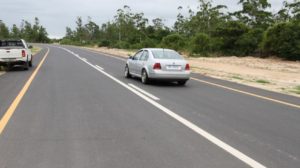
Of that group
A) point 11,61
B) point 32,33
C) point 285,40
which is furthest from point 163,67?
point 32,33

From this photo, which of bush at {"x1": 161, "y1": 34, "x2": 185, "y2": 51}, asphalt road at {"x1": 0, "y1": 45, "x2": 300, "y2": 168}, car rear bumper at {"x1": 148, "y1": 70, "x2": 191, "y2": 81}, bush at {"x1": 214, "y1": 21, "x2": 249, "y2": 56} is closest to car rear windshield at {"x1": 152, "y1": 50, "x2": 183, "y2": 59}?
car rear bumper at {"x1": 148, "y1": 70, "x2": 191, "y2": 81}

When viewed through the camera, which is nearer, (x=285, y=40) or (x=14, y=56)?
(x=14, y=56)

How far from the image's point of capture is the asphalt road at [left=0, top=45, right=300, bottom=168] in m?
5.95

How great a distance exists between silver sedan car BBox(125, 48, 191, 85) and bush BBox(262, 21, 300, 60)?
25167 mm

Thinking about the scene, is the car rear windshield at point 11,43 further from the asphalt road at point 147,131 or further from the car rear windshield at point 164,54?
the asphalt road at point 147,131

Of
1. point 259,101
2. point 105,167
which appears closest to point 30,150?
point 105,167

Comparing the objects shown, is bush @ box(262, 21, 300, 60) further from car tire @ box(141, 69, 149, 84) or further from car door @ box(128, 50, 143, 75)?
car tire @ box(141, 69, 149, 84)

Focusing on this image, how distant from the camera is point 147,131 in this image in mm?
7758

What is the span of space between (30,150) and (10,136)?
42.1 inches

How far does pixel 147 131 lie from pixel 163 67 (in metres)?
8.67

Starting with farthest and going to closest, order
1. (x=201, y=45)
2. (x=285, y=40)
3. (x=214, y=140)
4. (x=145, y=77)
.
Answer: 1. (x=201, y=45)
2. (x=285, y=40)
3. (x=145, y=77)
4. (x=214, y=140)

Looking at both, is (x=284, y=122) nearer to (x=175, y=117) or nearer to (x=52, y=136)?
(x=175, y=117)

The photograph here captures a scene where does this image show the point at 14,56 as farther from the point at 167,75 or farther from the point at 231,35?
the point at 231,35

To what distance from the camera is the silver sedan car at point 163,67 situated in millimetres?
16266
